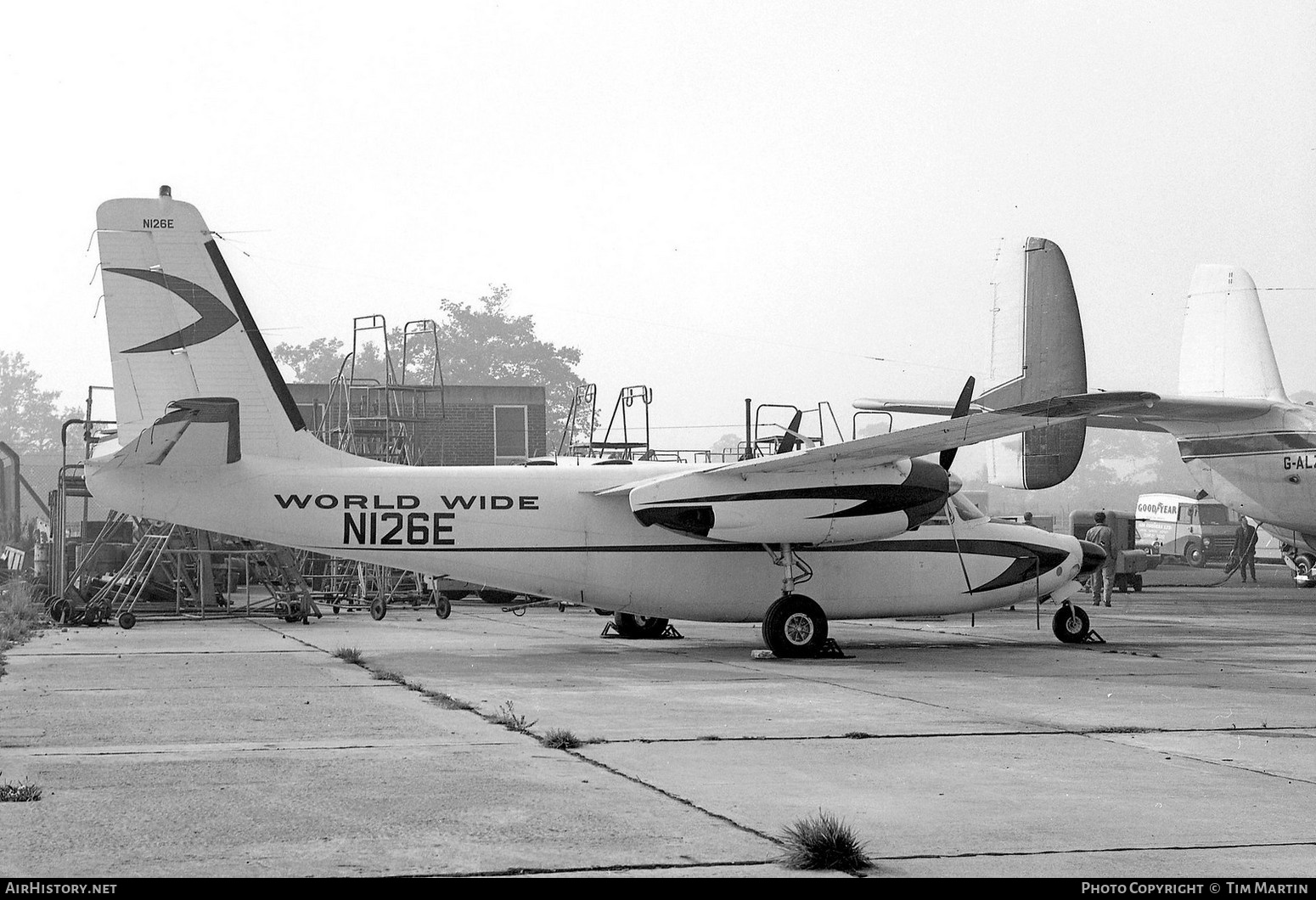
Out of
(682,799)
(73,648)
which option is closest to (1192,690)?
(682,799)

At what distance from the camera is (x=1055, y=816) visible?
5.78 metres

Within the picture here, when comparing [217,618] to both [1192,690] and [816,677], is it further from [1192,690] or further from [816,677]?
[1192,690]

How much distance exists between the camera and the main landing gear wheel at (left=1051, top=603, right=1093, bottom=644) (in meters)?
16.0

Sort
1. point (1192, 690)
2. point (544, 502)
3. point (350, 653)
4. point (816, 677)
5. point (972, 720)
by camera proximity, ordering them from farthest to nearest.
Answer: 1. point (544, 502)
2. point (350, 653)
3. point (816, 677)
4. point (1192, 690)
5. point (972, 720)

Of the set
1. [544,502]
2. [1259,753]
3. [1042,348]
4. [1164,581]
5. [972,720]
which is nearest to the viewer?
[1259,753]

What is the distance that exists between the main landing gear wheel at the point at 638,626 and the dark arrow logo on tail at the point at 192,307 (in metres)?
6.14

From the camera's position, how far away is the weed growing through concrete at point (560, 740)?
7.62 meters

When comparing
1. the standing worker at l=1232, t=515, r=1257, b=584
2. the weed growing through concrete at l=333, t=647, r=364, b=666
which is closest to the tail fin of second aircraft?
the weed growing through concrete at l=333, t=647, r=364, b=666

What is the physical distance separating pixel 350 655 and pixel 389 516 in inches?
59.7

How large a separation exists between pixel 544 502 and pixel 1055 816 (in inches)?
356

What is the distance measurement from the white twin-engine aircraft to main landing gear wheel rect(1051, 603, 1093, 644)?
256 cm

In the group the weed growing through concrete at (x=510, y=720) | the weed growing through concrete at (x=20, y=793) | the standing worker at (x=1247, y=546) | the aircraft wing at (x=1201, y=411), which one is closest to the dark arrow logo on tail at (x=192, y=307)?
the weed growing through concrete at (x=510, y=720)

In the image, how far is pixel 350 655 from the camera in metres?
13.1

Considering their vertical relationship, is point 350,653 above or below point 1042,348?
below
